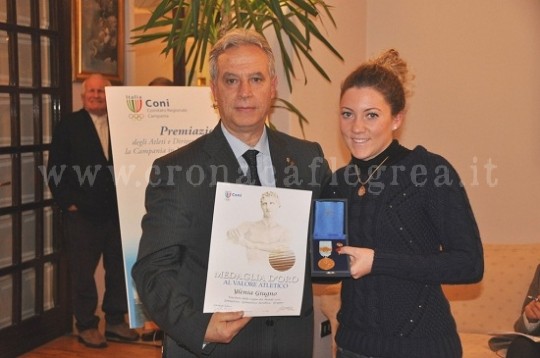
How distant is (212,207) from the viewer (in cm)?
195

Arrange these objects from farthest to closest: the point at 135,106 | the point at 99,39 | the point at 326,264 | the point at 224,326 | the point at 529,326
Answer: the point at 99,39 → the point at 529,326 → the point at 135,106 → the point at 326,264 → the point at 224,326

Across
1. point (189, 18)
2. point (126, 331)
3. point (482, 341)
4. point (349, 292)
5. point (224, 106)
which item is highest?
point (189, 18)

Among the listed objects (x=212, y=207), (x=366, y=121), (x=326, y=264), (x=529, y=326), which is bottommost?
(x=529, y=326)

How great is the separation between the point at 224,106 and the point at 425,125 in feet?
10.8

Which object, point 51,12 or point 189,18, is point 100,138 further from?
point 189,18

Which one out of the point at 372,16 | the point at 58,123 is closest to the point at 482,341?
the point at 372,16

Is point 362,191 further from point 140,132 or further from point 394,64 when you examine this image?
point 140,132

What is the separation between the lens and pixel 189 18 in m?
3.56

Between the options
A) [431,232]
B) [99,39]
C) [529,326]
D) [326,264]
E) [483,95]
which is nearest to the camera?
[326,264]

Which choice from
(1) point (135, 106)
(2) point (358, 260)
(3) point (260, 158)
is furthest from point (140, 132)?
(2) point (358, 260)

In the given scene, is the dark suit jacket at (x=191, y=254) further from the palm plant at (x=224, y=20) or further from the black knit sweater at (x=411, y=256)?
the palm plant at (x=224, y=20)

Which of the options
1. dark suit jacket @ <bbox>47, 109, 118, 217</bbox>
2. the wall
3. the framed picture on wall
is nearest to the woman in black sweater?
the wall

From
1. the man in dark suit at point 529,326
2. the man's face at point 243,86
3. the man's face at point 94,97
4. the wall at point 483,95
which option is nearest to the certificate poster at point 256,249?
the man's face at point 243,86

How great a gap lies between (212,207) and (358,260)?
41cm
